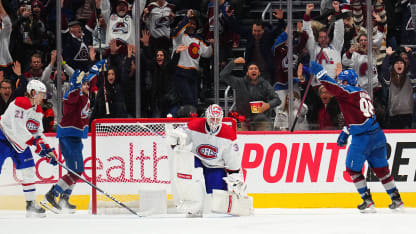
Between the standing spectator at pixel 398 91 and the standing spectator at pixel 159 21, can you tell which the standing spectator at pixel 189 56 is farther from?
the standing spectator at pixel 398 91

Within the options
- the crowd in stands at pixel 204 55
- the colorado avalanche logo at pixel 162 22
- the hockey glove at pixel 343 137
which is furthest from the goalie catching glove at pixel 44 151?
→ the hockey glove at pixel 343 137

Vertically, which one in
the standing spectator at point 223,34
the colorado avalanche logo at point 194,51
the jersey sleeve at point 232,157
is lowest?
the jersey sleeve at point 232,157

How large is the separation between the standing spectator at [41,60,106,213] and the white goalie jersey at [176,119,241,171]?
1.46 m

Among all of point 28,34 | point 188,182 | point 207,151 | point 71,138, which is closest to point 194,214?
point 188,182

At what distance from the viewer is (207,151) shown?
7184 millimetres

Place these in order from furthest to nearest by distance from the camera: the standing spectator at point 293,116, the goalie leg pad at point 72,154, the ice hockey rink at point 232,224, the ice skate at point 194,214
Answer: the standing spectator at point 293,116 → the goalie leg pad at point 72,154 → the ice skate at point 194,214 → the ice hockey rink at point 232,224

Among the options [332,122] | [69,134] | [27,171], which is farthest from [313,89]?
[27,171]

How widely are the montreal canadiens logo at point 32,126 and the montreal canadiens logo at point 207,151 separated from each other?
63.3 inches

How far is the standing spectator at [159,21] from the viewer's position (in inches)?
354

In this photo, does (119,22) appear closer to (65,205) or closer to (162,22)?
(162,22)

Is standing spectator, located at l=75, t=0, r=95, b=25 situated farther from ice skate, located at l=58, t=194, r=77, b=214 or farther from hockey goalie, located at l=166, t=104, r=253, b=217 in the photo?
hockey goalie, located at l=166, t=104, r=253, b=217

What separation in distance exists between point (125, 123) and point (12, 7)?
7.43ft

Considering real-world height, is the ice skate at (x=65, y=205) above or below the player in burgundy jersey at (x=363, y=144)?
below

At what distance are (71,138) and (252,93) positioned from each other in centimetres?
205
